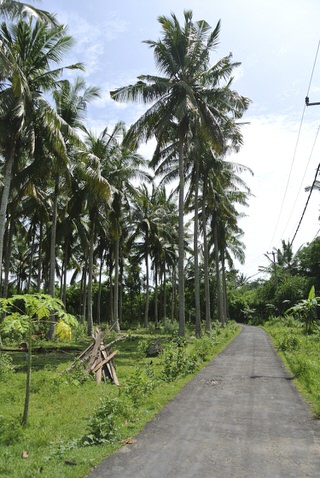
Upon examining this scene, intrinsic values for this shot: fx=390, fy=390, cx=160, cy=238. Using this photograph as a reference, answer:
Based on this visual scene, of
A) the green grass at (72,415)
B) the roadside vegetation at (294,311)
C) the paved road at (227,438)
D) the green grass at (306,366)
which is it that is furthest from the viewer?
the roadside vegetation at (294,311)

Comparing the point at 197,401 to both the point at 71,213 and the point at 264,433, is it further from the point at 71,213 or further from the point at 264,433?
the point at 71,213

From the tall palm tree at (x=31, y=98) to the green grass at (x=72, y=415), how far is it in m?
6.84

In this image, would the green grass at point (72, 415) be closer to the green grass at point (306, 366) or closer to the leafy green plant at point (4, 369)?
the leafy green plant at point (4, 369)

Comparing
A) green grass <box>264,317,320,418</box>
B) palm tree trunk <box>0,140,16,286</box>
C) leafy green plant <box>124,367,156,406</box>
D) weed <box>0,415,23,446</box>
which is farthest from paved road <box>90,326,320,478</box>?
palm tree trunk <box>0,140,16,286</box>

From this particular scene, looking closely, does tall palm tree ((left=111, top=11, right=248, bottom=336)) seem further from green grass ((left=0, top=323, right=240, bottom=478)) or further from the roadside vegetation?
green grass ((left=0, top=323, right=240, bottom=478))

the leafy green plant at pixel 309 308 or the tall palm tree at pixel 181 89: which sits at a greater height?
the tall palm tree at pixel 181 89

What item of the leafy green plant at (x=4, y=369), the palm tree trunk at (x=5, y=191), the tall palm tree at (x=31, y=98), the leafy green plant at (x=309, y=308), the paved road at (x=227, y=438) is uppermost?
the tall palm tree at (x=31, y=98)

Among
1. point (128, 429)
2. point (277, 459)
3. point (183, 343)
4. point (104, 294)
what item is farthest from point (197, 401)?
point (104, 294)

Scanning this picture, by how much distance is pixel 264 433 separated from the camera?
6113 mm

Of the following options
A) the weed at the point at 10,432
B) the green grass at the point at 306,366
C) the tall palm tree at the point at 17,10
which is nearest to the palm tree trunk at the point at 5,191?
the tall palm tree at the point at 17,10

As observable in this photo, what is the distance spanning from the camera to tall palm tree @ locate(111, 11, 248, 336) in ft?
63.0

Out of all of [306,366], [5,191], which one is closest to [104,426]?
[306,366]

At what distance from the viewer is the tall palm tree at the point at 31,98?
14.8 metres

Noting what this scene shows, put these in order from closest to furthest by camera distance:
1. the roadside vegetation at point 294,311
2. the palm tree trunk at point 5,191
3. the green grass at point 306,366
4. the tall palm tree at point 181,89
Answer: the green grass at point 306,366 < the roadside vegetation at point 294,311 < the palm tree trunk at point 5,191 < the tall palm tree at point 181,89
